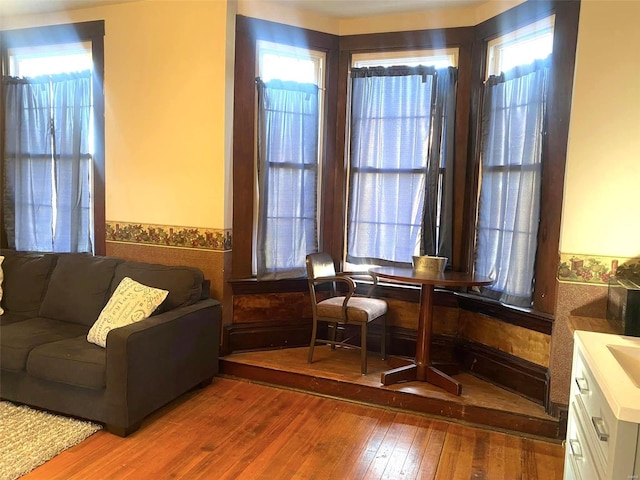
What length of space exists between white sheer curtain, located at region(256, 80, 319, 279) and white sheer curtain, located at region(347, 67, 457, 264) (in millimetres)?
354

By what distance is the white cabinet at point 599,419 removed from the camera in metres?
1.29

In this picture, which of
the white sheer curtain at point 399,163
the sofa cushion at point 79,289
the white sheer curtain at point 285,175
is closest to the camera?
the sofa cushion at point 79,289

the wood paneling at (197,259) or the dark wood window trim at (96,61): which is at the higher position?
the dark wood window trim at (96,61)

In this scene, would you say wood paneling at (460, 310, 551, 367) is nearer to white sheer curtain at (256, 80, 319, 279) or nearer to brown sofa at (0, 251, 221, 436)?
white sheer curtain at (256, 80, 319, 279)

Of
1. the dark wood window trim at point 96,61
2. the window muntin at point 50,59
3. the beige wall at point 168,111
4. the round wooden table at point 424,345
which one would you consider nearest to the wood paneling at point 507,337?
the round wooden table at point 424,345

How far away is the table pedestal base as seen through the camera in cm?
309

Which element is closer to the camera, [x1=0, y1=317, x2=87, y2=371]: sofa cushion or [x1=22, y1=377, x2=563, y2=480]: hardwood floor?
[x1=22, y1=377, x2=563, y2=480]: hardwood floor

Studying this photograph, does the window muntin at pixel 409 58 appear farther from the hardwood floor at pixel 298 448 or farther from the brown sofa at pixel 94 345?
the hardwood floor at pixel 298 448

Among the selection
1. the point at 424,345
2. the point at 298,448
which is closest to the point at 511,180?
the point at 424,345

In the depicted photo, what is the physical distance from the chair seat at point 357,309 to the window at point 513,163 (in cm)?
80

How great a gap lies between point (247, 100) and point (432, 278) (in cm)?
197

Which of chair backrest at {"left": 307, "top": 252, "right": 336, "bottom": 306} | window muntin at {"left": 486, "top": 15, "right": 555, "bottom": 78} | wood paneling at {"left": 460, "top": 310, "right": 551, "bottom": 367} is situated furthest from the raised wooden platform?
window muntin at {"left": 486, "top": 15, "right": 555, "bottom": 78}

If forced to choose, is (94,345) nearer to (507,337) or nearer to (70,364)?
(70,364)

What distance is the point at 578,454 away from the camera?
5.97 feet
